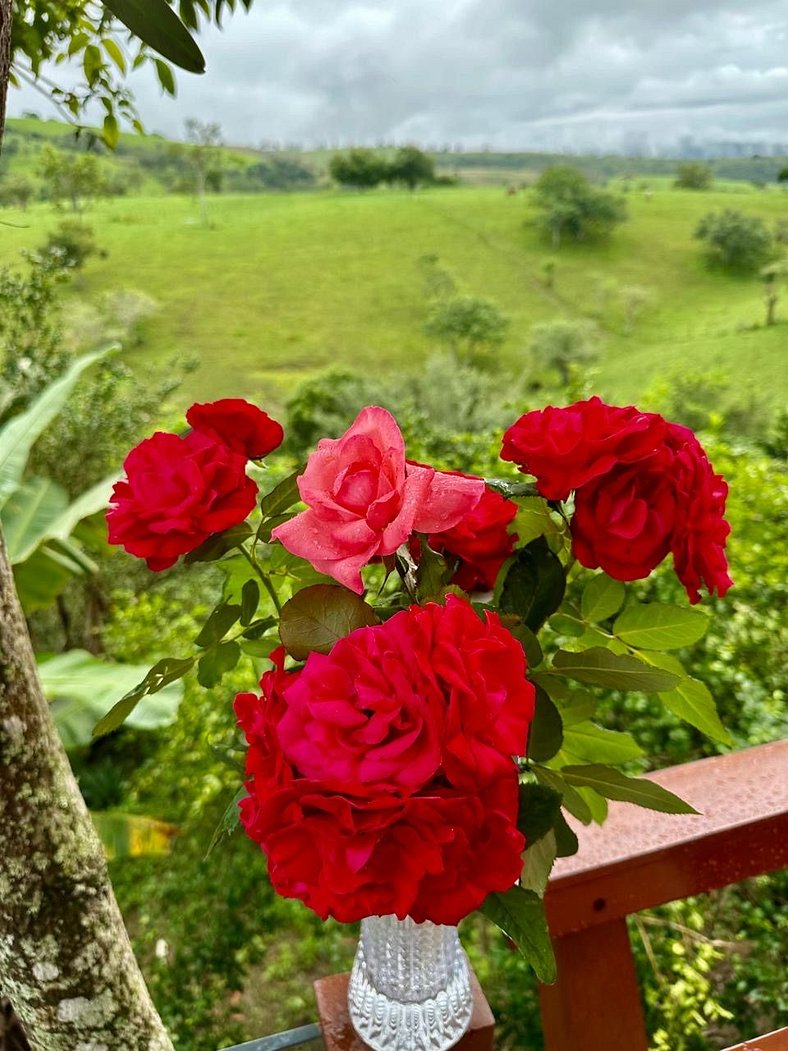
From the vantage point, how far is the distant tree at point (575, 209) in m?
23.6

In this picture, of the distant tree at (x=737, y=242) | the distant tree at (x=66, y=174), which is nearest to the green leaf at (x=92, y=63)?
the distant tree at (x=66, y=174)

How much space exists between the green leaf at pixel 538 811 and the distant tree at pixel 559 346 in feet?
61.3

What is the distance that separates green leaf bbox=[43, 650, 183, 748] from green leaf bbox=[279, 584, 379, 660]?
4.91ft

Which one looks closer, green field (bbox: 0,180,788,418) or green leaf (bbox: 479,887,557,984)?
green leaf (bbox: 479,887,557,984)

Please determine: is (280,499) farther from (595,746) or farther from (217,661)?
(595,746)

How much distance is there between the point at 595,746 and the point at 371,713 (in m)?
0.26

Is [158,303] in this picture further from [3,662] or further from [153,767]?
[3,662]

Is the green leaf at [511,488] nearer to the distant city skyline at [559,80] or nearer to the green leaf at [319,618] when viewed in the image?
the green leaf at [319,618]

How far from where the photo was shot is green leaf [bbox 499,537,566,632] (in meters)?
0.42

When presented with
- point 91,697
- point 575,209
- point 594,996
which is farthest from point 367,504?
point 575,209

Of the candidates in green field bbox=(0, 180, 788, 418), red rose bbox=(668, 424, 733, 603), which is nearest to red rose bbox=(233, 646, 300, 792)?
red rose bbox=(668, 424, 733, 603)

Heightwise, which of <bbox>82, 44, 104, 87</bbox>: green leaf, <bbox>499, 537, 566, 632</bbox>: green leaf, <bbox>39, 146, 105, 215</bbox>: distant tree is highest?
<bbox>39, 146, 105, 215</bbox>: distant tree

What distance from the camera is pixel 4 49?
358mm

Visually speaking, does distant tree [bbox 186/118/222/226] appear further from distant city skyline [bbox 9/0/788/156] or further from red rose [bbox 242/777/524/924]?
red rose [bbox 242/777/524/924]
